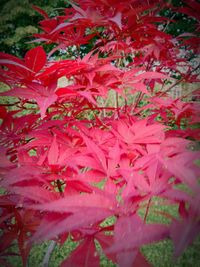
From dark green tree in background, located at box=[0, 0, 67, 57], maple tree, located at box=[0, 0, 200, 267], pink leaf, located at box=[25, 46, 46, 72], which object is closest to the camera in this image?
maple tree, located at box=[0, 0, 200, 267]

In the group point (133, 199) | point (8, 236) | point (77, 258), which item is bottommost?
point (8, 236)

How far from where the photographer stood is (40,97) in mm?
642

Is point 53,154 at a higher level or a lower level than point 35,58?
lower

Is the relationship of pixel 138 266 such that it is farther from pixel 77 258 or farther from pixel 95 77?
pixel 95 77

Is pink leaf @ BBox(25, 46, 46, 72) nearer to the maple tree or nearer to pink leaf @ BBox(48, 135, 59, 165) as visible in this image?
the maple tree

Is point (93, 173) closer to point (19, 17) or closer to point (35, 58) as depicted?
point (35, 58)

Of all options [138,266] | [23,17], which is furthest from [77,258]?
[23,17]

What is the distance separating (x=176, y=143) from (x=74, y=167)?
0.95 feet

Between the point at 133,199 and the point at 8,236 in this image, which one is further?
the point at 8,236

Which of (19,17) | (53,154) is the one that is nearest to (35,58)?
(53,154)

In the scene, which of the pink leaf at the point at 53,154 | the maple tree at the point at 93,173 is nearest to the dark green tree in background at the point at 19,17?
the maple tree at the point at 93,173

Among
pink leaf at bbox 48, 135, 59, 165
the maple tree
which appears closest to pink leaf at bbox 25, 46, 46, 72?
the maple tree

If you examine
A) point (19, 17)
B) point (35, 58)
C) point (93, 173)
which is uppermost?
→ point (19, 17)

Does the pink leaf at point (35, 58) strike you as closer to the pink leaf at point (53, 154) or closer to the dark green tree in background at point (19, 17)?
the pink leaf at point (53, 154)
